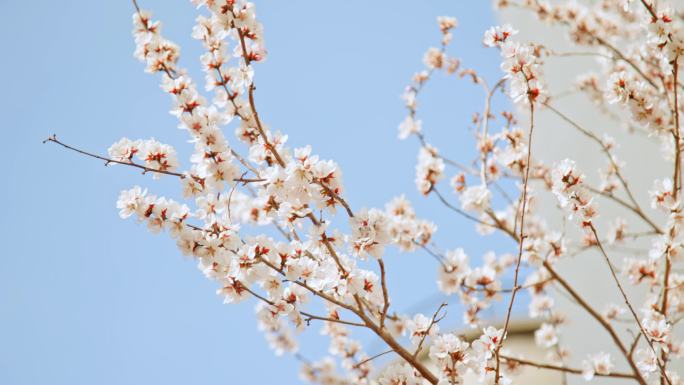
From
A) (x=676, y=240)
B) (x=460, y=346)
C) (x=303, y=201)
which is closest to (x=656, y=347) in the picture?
(x=676, y=240)

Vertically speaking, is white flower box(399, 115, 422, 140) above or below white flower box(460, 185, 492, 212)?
above

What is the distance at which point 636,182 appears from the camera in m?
4.16

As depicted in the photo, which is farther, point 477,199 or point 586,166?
point 586,166

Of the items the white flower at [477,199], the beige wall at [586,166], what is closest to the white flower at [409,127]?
the white flower at [477,199]

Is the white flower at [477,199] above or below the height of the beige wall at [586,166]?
below

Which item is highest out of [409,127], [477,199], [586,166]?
[586,166]

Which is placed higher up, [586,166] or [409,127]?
[586,166]

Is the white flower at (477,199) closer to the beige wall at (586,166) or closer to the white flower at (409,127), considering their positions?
the white flower at (409,127)

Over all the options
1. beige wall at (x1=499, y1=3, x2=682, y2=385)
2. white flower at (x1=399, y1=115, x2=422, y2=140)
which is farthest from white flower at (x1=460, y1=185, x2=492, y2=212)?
beige wall at (x1=499, y1=3, x2=682, y2=385)

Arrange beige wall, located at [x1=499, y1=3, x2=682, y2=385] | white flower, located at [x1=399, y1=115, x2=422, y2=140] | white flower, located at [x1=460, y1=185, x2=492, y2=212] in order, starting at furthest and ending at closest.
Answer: beige wall, located at [x1=499, y1=3, x2=682, y2=385] < white flower, located at [x1=399, y1=115, x2=422, y2=140] < white flower, located at [x1=460, y1=185, x2=492, y2=212]

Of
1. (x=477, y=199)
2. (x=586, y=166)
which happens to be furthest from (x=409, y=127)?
(x=586, y=166)

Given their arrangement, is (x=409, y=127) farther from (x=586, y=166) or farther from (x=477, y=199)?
(x=586, y=166)

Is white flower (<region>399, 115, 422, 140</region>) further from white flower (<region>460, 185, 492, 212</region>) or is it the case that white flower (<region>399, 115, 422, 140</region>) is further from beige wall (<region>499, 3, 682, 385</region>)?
beige wall (<region>499, 3, 682, 385</region>)

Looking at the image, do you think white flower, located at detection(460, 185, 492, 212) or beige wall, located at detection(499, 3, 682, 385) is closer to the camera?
white flower, located at detection(460, 185, 492, 212)
